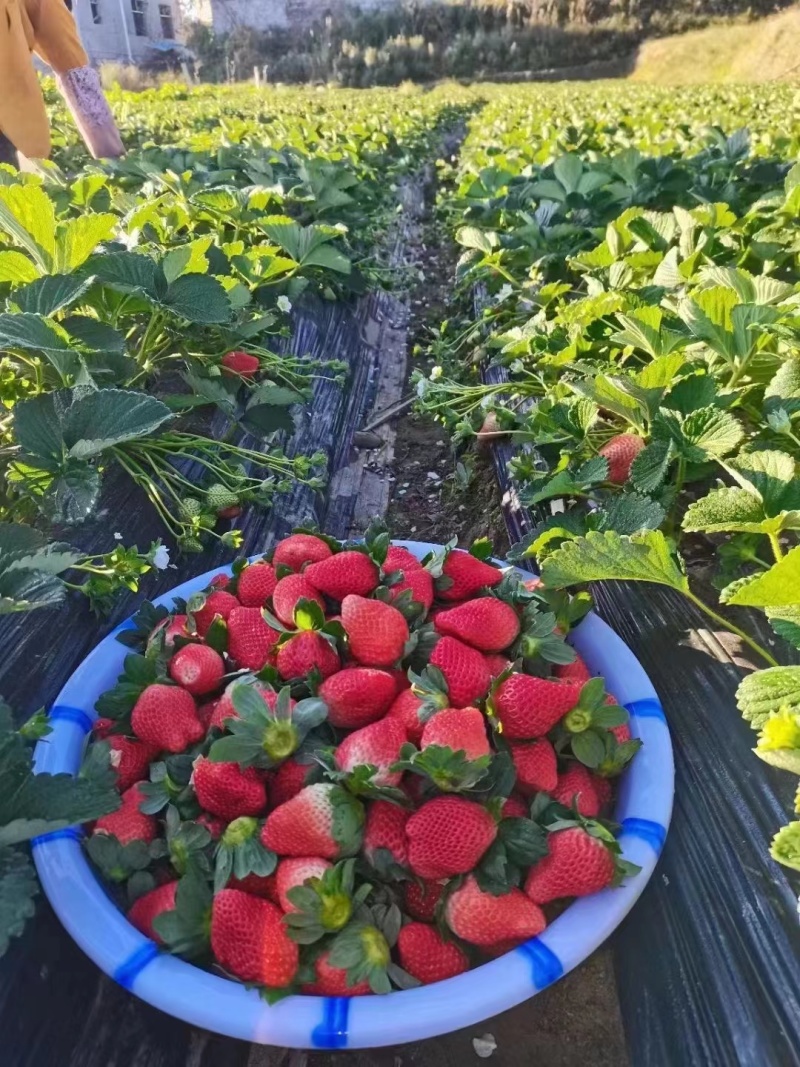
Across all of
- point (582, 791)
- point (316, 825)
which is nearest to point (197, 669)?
point (316, 825)

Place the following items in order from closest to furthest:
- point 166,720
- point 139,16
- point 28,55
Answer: point 166,720
point 28,55
point 139,16

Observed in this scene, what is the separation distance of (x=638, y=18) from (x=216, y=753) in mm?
31318

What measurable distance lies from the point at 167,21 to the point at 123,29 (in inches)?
205

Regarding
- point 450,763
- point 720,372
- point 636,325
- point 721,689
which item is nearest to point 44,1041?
point 450,763

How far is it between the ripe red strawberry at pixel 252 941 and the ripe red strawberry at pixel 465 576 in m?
0.48

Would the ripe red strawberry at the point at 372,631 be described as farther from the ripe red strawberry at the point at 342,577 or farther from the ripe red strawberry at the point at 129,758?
the ripe red strawberry at the point at 129,758

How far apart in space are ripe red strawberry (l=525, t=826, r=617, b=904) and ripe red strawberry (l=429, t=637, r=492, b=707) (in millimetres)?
189

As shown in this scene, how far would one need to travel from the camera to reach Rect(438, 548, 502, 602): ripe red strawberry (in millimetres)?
1115

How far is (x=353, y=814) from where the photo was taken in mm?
803

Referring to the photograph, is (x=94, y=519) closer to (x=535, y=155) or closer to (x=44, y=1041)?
(x=44, y=1041)

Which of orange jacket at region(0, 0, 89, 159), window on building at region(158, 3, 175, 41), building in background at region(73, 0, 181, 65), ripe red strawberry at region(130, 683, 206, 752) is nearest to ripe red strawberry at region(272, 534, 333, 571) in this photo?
ripe red strawberry at region(130, 683, 206, 752)

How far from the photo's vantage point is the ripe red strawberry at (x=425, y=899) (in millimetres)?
817

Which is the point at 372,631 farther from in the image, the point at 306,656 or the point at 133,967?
the point at 133,967

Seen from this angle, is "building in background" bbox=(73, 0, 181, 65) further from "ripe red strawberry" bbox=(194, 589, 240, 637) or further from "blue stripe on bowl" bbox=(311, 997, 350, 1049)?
"blue stripe on bowl" bbox=(311, 997, 350, 1049)
